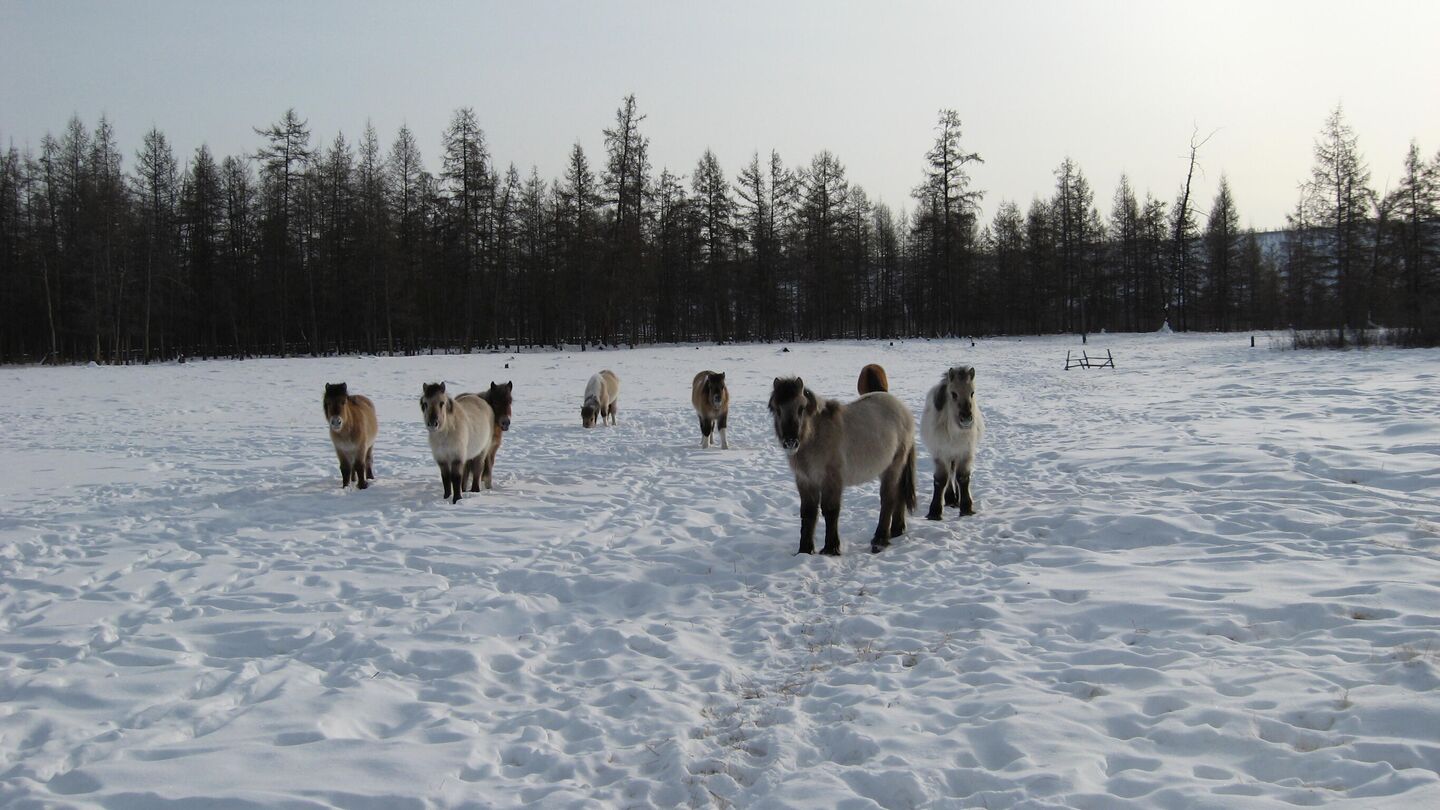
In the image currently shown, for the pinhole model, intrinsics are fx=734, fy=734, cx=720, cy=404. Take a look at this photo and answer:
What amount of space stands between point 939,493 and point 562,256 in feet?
129

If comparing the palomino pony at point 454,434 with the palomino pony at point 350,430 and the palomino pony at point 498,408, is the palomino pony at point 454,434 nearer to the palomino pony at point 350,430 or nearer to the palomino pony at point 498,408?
the palomino pony at point 498,408

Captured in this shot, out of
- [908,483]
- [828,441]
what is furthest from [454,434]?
[908,483]

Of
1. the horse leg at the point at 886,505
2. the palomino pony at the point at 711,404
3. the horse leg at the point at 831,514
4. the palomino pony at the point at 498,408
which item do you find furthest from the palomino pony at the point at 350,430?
the horse leg at the point at 886,505

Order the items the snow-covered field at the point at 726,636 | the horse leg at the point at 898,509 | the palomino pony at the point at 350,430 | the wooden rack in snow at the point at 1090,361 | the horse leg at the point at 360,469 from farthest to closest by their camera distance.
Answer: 1. the wooden rack in snow at the point at 1090,361
2. the horse leg at the point at 360,469
3. the palomino pony at the point at 350,430
4. the horse leg at the point at 898,509
5. the snow-covered field at the point at 726,636

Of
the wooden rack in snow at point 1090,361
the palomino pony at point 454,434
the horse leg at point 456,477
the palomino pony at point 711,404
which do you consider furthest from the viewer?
the wooden rack in snow at point 1090,361

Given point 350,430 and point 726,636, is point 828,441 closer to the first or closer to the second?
point 726,636

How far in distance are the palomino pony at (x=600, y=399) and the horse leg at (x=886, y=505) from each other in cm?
943

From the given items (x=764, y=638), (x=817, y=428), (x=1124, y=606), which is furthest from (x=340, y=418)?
(x=1124, y=606)

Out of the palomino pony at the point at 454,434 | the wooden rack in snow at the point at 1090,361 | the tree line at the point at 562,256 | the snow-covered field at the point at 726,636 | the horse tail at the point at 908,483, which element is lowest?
the snow-covered field at the point at 726,636

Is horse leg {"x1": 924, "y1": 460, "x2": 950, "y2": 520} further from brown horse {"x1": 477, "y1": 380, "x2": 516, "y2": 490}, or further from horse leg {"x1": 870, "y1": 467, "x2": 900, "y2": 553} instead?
brown horse {"x1": 477, "y1": 380, "x2": 516, "y2": 490}

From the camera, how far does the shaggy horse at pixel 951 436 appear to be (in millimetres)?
7766

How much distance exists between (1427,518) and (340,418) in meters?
11.5

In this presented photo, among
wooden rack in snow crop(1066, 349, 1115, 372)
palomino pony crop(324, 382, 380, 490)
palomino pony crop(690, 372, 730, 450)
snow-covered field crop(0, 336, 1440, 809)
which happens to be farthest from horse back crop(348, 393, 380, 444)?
wooden rack in snow crop(1066, 349, 1115, 372)

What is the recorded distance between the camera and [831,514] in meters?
6.82
